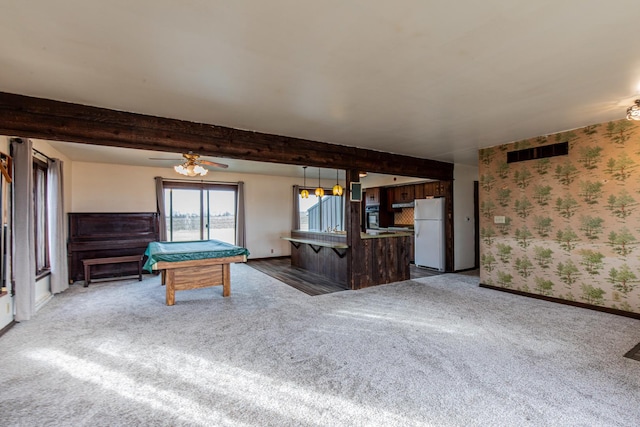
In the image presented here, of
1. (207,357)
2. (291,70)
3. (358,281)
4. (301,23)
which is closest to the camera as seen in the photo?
(301,23)

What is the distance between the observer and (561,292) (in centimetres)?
423

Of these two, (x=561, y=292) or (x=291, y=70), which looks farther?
(x=561, y=292)

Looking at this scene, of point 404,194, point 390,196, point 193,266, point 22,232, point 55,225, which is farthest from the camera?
point 390,196

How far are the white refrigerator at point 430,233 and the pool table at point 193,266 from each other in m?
4.15

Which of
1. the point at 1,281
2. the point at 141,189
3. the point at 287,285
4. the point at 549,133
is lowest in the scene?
the point at 287,285

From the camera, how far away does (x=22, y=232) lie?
358 cm

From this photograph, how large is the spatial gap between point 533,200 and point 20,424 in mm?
5980

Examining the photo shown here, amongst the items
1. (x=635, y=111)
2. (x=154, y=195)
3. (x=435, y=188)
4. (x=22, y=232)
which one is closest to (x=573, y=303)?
(x=635, y=111)

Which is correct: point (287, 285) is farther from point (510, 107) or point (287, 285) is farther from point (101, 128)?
point (510, 107)

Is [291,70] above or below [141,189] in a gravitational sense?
above

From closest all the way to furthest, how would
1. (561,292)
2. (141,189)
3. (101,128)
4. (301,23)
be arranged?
(301,23) < (101,128) < (561,292) < (141,189)

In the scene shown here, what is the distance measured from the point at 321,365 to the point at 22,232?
388cm

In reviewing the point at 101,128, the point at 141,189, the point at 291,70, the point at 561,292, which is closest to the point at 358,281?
the point at 561,292

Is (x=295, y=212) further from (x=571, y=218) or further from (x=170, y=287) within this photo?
(x=571, y=218)
